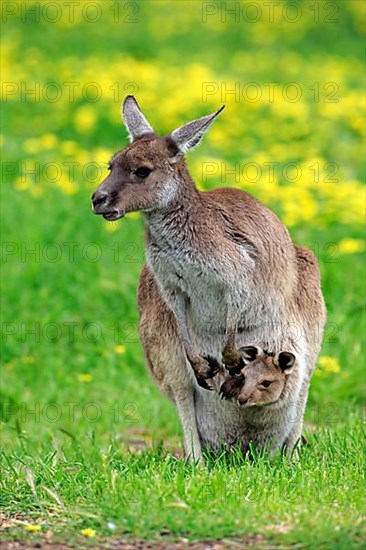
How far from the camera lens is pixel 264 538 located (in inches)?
180

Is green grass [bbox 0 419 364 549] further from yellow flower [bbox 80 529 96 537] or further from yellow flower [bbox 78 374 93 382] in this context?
yellow flower [bbox 78 374 93 382]

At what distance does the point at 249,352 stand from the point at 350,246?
3.65m

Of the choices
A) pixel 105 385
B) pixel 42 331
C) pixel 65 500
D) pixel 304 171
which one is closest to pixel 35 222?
pixel 42 331

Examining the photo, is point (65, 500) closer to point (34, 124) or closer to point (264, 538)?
point (264, 538)

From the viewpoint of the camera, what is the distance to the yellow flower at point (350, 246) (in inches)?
372

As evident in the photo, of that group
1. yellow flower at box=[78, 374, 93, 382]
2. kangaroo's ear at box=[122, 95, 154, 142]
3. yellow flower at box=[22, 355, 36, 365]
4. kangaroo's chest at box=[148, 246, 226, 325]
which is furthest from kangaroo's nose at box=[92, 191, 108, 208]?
yellow flower at box=[22, 355, 36, 365]

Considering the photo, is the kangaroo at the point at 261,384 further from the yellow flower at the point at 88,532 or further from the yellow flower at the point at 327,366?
the yellow flower at the point at 327,366

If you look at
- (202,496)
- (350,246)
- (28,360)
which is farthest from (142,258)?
(202,496)

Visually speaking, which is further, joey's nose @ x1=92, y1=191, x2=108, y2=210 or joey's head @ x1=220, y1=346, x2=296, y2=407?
joey's head @ x1=220, y1=346, x2=296, y2=407

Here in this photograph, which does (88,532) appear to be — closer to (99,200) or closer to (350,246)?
(99,200)

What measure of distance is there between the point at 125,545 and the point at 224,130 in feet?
27.5

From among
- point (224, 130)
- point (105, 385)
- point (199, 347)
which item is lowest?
Answer: point (105, 385)

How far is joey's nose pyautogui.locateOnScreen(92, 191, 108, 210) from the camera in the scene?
5602 mm

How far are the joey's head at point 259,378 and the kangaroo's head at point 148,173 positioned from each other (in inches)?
34.3
